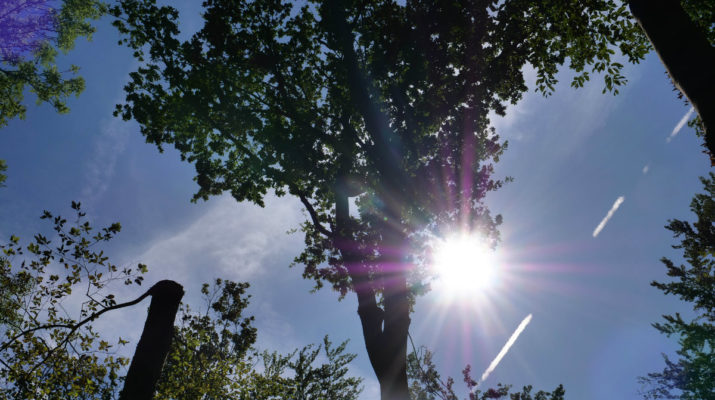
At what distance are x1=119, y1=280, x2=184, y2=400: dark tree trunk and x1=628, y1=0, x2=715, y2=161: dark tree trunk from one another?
5893mm

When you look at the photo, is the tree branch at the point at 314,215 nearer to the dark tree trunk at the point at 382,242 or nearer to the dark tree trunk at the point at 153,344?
the dark tree trunk at the point at 382,242

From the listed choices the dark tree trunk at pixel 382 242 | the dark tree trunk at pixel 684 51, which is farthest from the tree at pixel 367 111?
the dark tree trunk at pixel 684 51

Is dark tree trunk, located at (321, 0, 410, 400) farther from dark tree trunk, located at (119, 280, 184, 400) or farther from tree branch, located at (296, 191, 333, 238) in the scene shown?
dark tree trunk, located at (119, 280, 184, 400)

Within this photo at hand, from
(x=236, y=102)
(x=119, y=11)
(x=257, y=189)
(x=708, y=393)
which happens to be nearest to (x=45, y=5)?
(x=119, y=11)

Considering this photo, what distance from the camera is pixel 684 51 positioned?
9.85 feet

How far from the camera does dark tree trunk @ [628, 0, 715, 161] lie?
2.78 metres

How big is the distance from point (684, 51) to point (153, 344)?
6352 mm

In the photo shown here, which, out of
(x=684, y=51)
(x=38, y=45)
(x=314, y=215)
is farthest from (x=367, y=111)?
(x=38, y=45)

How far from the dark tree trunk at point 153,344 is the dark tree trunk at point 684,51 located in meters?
5.89

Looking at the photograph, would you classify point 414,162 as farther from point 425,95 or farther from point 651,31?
point 651,31

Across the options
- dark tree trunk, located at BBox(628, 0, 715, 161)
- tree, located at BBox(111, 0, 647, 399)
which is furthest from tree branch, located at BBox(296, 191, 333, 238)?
dark tree trunk, located at BBox(628, 0, 715, 161)

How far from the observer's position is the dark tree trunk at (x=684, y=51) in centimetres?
278

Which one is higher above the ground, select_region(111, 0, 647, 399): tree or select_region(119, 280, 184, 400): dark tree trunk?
select_region(111, 0, 647, 399): tree

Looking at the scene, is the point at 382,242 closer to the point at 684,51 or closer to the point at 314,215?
the point at 314,215
